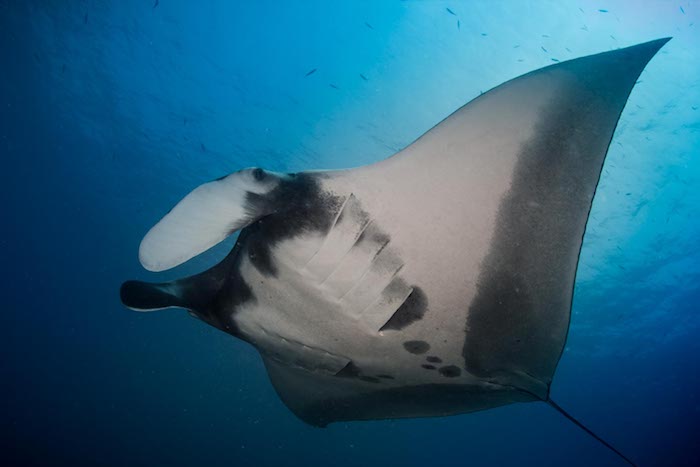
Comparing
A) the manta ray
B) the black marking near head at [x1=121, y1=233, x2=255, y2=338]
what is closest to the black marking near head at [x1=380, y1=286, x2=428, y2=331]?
the manta ray

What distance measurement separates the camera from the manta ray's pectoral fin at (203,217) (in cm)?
164

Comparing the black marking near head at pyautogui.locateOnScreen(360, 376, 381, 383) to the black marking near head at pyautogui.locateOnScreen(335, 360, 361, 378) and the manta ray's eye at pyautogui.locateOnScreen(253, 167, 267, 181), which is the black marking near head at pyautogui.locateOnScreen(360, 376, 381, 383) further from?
the manta ray's eye at pyautogui.locateOnScreen(253, 167, 267, 181)

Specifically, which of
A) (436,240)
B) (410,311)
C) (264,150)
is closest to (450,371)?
(410,311)

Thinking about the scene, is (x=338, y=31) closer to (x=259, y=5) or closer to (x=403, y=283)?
(x=259, y=5)

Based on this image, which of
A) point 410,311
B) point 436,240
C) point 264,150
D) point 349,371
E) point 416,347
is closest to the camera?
point 436,240

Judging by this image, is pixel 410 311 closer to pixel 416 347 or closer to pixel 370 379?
pixel 416 347

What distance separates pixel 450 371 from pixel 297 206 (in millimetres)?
1301

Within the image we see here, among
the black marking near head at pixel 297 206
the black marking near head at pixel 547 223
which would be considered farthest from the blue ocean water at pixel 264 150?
the black marking near head at pixel 297 206

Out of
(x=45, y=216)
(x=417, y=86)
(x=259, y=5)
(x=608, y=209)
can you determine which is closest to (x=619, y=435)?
(x=608, y=209)

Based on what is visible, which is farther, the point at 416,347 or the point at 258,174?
the point at 416,347

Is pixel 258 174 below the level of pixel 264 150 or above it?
below

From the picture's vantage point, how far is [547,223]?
1.61 m

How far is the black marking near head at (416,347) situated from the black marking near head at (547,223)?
8.5 inches

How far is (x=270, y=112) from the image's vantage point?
34.7ft
